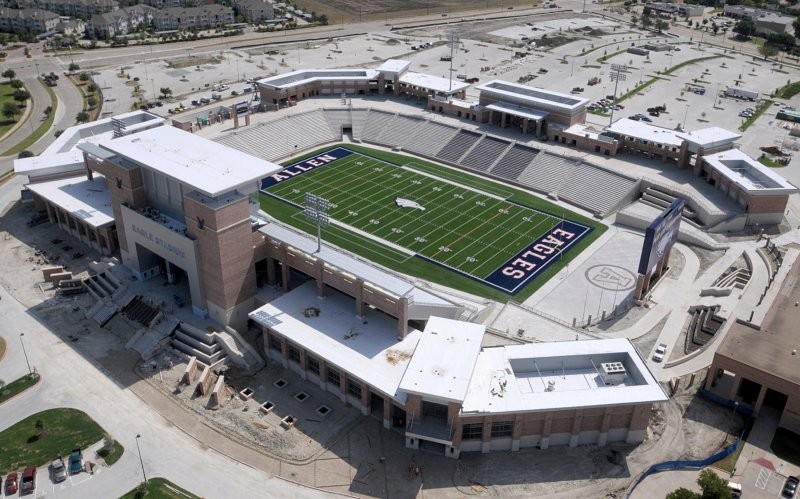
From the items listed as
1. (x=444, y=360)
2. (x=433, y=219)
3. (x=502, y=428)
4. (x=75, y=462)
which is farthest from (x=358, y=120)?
(x=75, y=462)

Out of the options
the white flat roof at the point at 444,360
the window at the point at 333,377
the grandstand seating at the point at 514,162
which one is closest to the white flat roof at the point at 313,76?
the grandstand seating at the point at 514,162

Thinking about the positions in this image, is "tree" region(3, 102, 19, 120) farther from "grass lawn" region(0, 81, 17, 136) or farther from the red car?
the red car

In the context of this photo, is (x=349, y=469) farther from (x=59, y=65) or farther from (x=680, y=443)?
(x=59, y=65)

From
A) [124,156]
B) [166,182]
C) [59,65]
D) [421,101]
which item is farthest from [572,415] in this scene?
[59,65]

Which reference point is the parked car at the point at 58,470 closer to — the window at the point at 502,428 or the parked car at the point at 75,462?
the parked car at the point at 75,462

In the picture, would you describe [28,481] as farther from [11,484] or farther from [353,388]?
[353,388]

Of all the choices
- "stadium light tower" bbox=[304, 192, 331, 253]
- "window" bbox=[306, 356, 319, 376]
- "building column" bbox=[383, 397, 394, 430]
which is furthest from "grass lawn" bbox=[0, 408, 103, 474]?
"stadium light tower" bbox=[304, 192, 331, 253]

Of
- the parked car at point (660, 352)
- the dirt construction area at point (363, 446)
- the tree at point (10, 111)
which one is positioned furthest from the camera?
the tree at point (10, 111)
